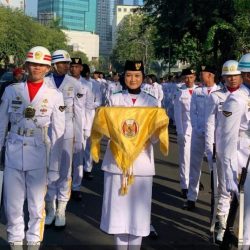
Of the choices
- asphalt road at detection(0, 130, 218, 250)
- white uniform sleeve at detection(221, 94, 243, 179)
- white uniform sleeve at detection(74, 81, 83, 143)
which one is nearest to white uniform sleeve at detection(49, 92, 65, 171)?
asphalt road at detection(0, 130, 218, 250)

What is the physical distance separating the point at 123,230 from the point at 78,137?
3509 millimetres

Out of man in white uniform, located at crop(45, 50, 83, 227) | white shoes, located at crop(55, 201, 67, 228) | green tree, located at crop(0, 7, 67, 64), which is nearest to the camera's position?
white shoes, located at crop(55, 201, 67, 228)

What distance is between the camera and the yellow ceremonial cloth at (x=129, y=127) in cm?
515

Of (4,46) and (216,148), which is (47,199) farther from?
(4,46)

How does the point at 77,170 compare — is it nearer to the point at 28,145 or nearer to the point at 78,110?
the point at 78,110

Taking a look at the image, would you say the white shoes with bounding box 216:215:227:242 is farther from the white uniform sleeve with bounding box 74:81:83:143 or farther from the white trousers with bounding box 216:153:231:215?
the white uniform sleeve with bounding box 74:81:83:143

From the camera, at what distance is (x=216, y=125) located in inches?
273

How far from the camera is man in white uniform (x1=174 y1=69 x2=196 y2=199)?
933cm

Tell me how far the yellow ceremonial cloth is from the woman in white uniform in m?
0.11

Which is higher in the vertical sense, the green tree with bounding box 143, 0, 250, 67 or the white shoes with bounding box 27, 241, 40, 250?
the green tree with bounding box 143, 0, 250, 67

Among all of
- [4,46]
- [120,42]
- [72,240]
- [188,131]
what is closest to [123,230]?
[72,240]

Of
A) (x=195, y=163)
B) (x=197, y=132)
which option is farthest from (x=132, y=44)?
(x=197, y=132)

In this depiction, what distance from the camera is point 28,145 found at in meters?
5.55

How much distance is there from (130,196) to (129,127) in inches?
26.1
